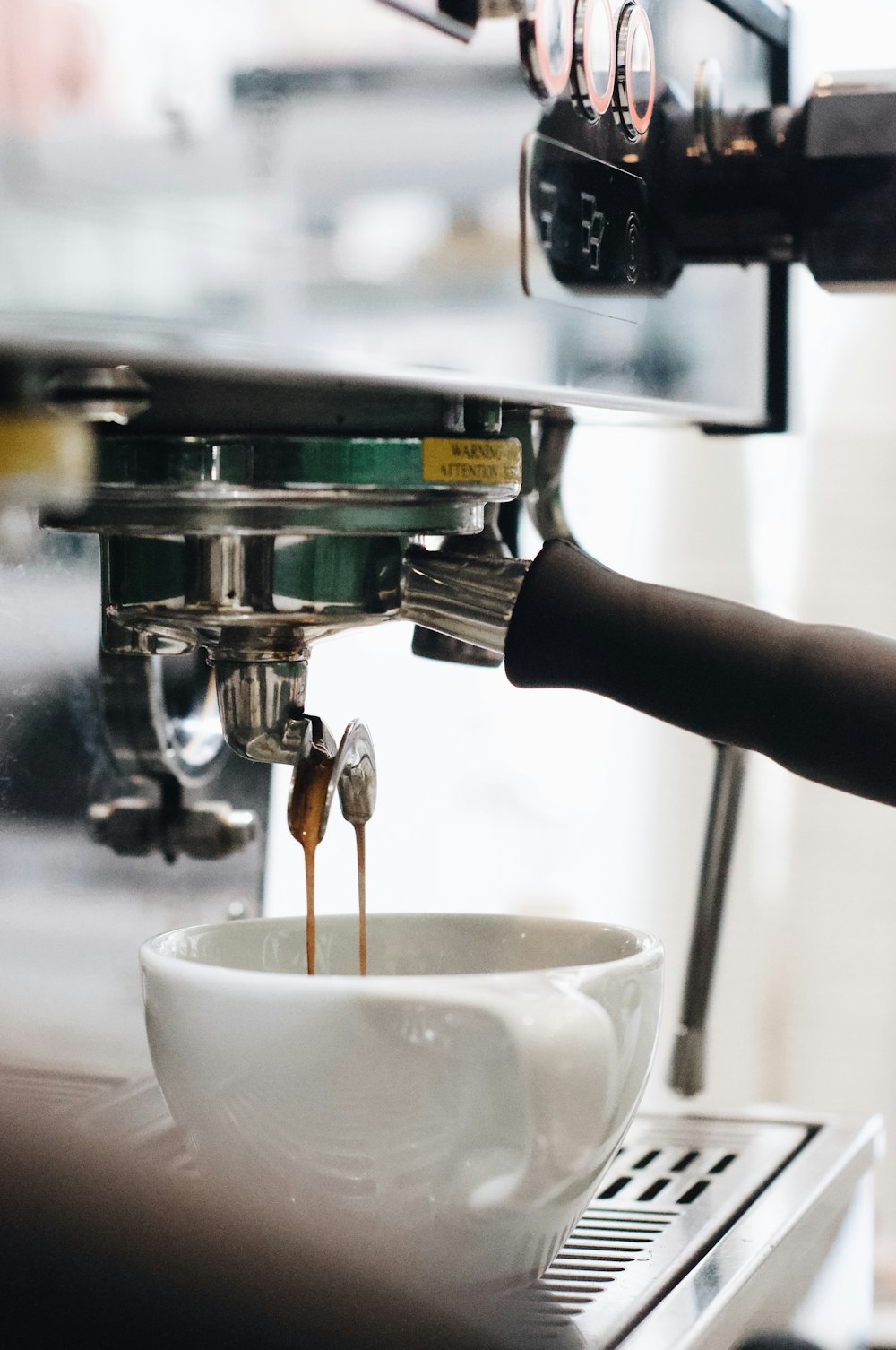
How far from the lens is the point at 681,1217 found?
0.44m

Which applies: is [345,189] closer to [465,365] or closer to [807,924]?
[465,365]

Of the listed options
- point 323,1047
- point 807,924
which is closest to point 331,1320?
point 323,1047

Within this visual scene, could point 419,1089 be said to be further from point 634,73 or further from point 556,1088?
point 634,73

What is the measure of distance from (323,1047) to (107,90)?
18 cm

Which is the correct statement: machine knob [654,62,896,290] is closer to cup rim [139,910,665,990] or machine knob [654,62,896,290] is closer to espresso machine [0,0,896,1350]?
espresso machine [0,0,896,1350]

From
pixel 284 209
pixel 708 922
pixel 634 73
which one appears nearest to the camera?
pixel 284 209

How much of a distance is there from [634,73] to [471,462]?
0.09 meters

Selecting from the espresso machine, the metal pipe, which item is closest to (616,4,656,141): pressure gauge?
the espresso machine

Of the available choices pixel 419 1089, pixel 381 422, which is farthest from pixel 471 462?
pixel 419 1089

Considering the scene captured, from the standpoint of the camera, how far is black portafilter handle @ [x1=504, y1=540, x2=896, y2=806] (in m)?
0.33

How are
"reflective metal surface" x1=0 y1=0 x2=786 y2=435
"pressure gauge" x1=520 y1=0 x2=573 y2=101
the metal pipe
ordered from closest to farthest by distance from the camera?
"reflective metal surface" x1=0 y1=0 x2=786 y2=435
"pressure gauge" x1=520 y1=0 x2=573 y2=101
the metal pipe

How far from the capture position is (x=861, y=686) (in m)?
0.33

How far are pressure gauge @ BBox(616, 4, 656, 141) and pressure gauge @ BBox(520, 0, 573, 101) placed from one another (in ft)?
0.10

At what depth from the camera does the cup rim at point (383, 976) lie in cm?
33
